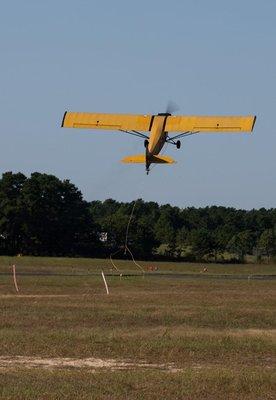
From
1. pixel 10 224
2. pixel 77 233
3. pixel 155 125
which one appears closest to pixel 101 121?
pixel 155 125

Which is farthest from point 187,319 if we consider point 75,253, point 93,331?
point 75,253

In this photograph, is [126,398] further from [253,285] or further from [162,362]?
[253,285]

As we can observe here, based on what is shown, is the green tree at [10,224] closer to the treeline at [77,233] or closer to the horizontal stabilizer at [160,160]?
the treeline at [77,233]

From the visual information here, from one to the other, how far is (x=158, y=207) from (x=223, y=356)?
129 meters

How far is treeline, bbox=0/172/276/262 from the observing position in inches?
3903

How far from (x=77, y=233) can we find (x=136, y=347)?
283 feet

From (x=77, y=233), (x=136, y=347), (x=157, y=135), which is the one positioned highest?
(x=157, y=135)

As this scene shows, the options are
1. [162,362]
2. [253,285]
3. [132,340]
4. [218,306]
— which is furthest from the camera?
[253,285]

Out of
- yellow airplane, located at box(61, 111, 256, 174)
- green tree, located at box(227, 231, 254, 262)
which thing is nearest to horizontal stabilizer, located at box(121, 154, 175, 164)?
yellow airplane, located at box(61, 111, 256, 174)

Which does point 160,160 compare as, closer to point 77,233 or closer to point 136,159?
point 136,159

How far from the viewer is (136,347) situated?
16.9 metres

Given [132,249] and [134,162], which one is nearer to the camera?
[134,162]

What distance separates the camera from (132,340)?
17.9 meters

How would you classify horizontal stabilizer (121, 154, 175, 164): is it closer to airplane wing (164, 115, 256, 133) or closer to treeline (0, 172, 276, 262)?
airplane wing (164, 115, 256, 133)
